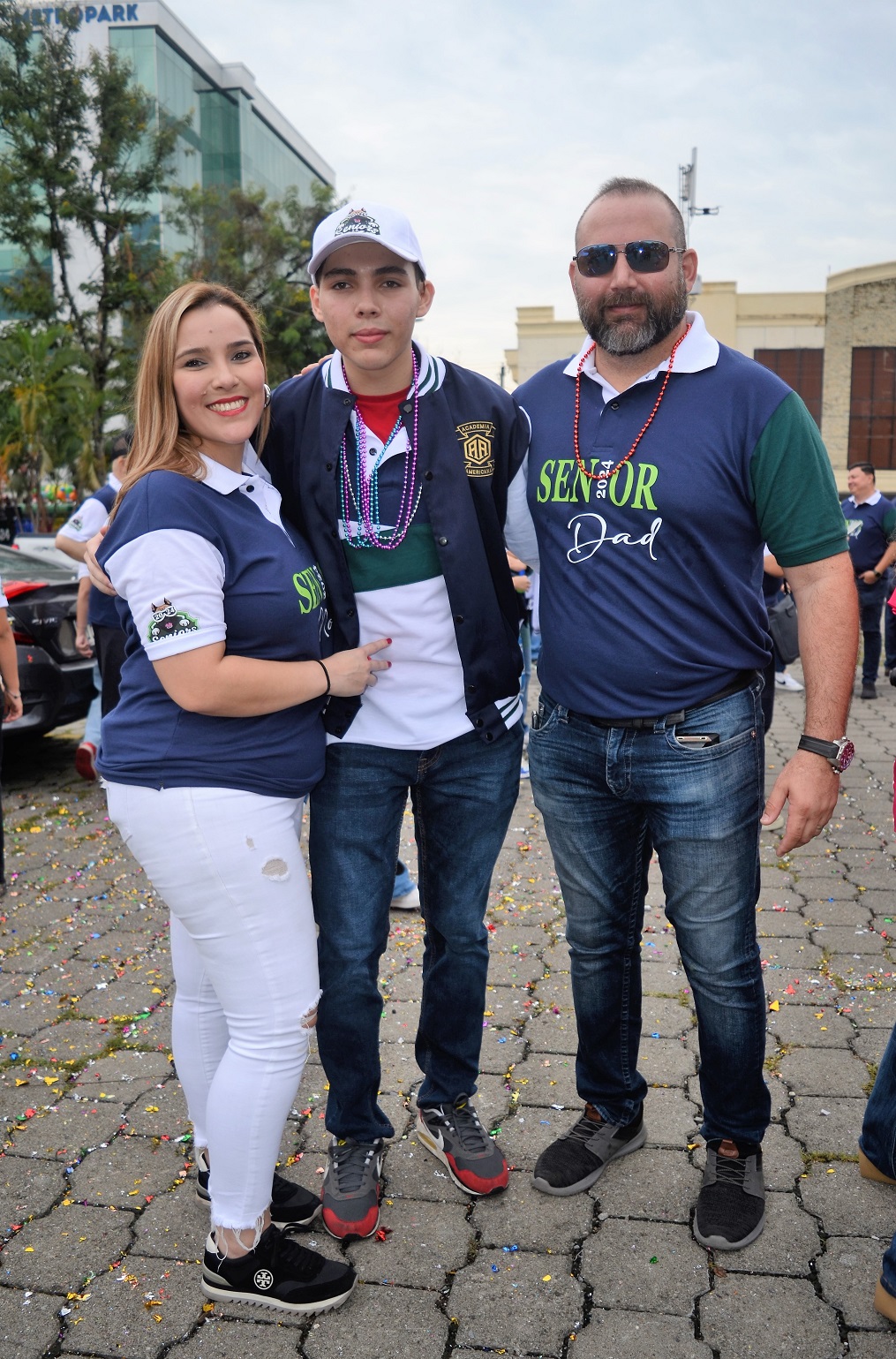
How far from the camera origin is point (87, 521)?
249 inches

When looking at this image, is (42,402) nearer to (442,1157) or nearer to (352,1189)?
(442,1157)

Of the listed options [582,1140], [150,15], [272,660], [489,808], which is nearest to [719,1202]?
[582,1140]

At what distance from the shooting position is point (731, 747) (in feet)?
8.29

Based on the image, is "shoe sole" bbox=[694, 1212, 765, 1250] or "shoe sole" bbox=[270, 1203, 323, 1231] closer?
"shoe sole" bbox=[694, 1212, 765, 1250]

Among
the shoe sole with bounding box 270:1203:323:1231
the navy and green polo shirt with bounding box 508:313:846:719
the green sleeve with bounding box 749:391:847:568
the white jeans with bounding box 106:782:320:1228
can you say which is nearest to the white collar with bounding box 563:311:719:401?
the navy and green polo shirt with bounding box 508:313:846:719

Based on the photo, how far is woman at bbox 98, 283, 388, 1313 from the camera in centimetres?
216

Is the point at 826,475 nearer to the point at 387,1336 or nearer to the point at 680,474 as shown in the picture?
the point at 680,474

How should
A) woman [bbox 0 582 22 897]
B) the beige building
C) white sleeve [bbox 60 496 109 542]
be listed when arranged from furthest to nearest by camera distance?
the beige building, white sleeve [bbox 60 496 109 542], woman [bbox 0 582 22 897]

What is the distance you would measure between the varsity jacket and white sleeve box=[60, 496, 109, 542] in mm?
3934

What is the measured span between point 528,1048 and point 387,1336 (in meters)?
1.31

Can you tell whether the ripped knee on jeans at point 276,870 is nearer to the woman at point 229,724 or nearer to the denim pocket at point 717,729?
the woman at point 229,724

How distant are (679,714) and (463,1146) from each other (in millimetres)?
1251

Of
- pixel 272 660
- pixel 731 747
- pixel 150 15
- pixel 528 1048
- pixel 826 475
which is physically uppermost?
pixel 150 15

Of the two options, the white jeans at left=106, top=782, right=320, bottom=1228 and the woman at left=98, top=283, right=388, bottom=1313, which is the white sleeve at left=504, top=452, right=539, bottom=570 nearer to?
the woman at left=98, top=283, right=388, bottom=1313
